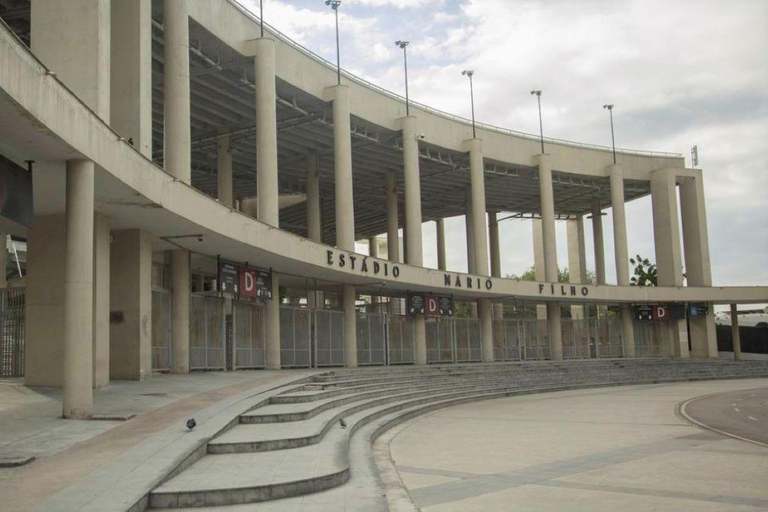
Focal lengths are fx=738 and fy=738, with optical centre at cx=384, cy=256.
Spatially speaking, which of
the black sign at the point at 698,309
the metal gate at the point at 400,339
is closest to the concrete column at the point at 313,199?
the metal gate at the point at 400,339

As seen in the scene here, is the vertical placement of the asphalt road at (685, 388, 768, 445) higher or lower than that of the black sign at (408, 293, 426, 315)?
lower

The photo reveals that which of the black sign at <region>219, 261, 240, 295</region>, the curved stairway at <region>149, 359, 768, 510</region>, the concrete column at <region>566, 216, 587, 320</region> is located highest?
the concrete column at <region>566, 216, 587, 320</region>

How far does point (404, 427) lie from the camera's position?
16.6 m

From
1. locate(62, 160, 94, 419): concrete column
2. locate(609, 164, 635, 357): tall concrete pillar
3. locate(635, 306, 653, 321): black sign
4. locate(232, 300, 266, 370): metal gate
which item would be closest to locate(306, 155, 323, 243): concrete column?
locate(232, 300, 266, 370): metal gate

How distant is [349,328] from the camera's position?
103ft

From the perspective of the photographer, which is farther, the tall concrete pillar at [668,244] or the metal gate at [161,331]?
the tall concrete pillar at [668,244]

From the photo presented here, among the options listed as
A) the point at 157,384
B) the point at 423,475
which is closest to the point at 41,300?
the point at 157,384

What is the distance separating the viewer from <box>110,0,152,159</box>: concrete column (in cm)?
1767

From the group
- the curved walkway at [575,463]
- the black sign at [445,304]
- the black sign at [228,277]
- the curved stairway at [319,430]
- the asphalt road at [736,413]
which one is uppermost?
the black sign at [228,277]

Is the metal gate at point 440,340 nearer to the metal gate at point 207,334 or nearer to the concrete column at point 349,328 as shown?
the concrete column at point 349,328

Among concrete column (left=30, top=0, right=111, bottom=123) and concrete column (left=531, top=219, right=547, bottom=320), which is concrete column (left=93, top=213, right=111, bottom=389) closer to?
concrete column (left=30, top=0, right=111, bottom=123)

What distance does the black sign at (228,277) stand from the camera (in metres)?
23.0

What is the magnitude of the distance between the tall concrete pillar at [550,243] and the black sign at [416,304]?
9624mm

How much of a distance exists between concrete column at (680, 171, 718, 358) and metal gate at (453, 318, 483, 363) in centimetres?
1556
